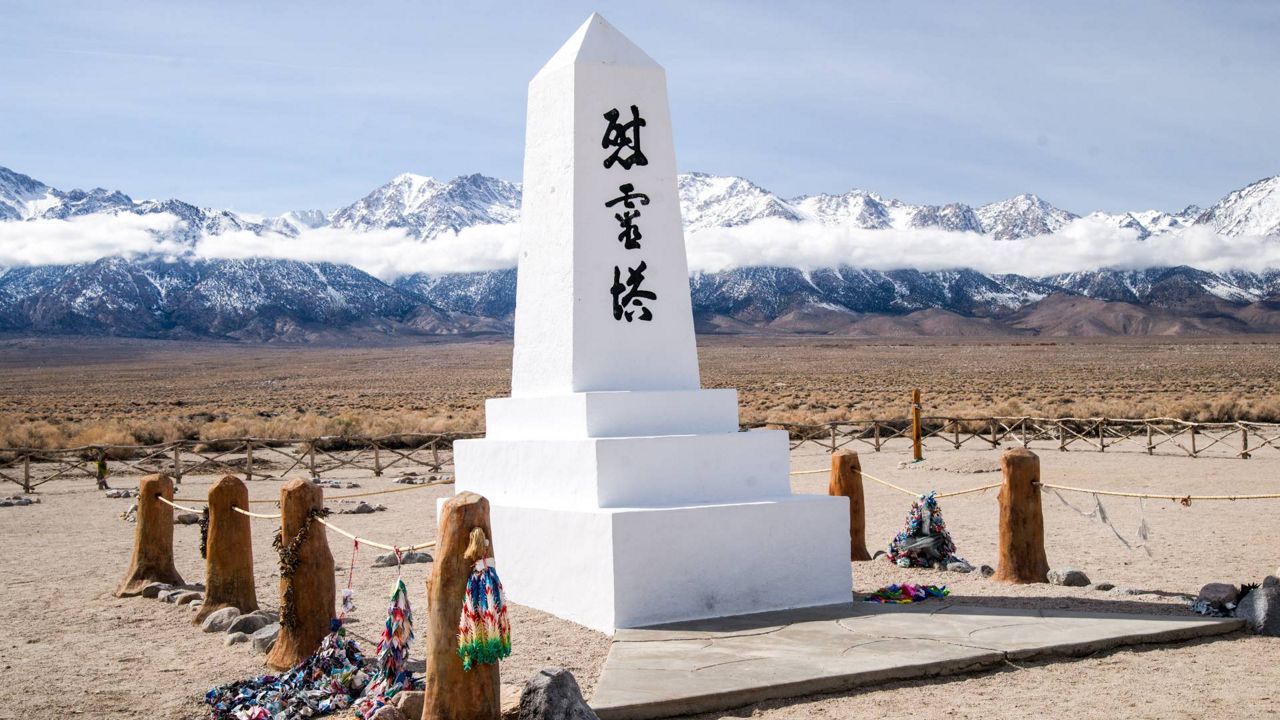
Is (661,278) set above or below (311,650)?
above

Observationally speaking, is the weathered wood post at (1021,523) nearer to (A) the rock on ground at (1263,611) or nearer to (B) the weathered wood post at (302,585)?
(A) the rock on ground at (1263,611)

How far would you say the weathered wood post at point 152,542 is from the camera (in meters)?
9.70

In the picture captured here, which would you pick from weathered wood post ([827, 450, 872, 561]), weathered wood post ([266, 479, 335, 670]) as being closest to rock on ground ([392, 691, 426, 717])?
weathered wood post ([266, 479, 335, 670])

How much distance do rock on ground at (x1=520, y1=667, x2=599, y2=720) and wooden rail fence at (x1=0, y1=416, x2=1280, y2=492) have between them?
16.3 meters

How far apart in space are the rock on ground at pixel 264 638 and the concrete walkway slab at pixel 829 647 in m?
2.30

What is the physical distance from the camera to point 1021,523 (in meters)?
9.12

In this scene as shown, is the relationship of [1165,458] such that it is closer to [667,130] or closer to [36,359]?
[667,130]

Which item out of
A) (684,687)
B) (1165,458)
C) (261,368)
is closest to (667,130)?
(684,687)

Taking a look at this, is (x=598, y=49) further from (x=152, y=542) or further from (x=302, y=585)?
(x=152, y=542)

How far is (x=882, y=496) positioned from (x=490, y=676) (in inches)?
489

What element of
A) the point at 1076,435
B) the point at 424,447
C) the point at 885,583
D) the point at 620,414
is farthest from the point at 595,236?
the point at 1076,435

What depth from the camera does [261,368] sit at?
96.6 meters

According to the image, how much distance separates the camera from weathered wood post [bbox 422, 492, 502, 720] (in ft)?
17.0

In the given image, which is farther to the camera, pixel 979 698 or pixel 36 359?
pixel 36 359
